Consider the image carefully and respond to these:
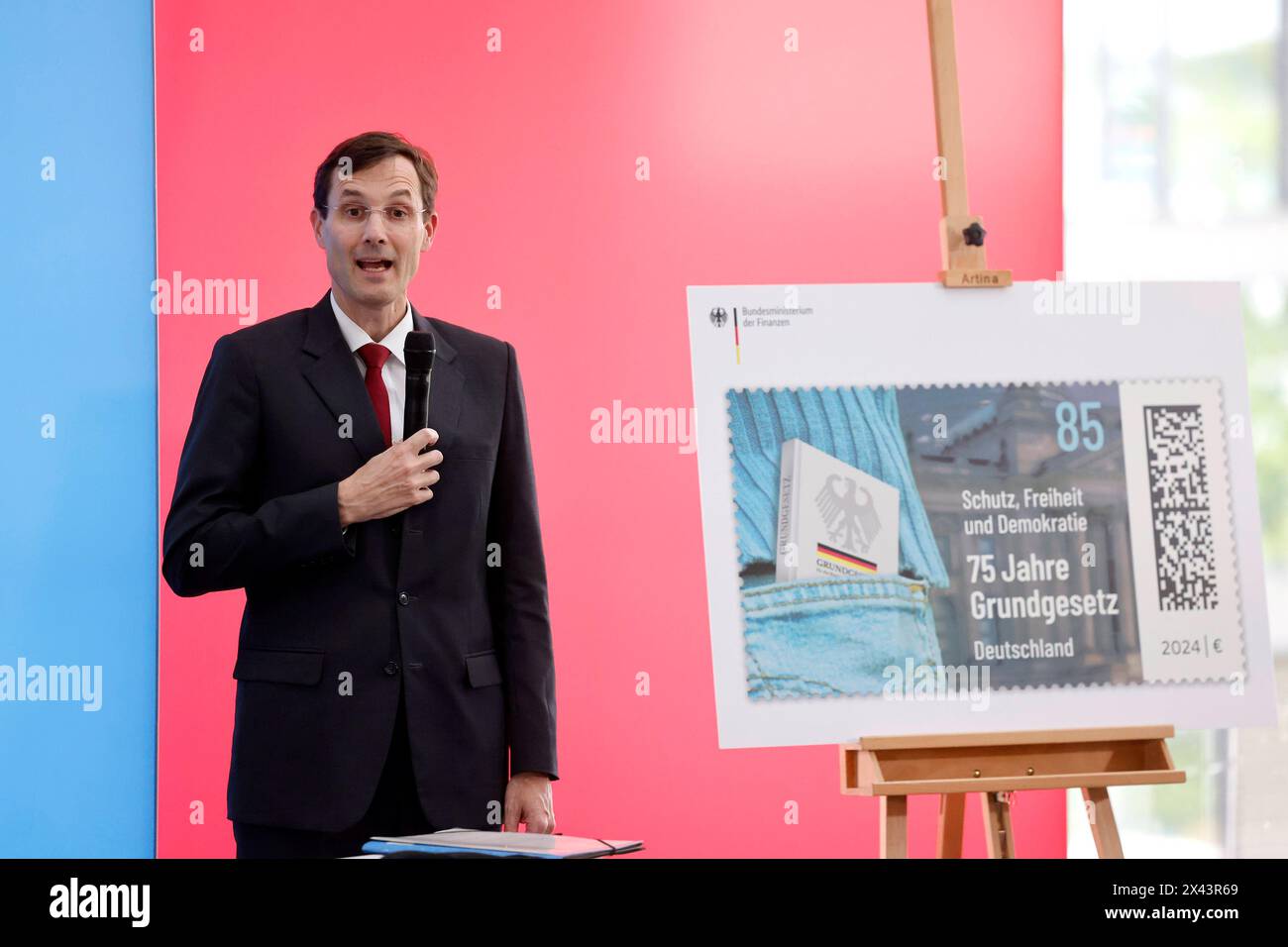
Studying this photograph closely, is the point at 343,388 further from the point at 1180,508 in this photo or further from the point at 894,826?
the point at 1180,508

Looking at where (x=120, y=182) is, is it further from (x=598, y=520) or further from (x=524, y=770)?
(x=524, y=770)

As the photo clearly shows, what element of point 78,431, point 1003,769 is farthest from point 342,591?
point 78,431

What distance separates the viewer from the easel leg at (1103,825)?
2113 millimetres

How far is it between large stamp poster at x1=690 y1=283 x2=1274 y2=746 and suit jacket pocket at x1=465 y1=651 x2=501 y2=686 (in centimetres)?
36

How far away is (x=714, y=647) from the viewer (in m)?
2.17

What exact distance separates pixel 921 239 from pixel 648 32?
2.99 ft

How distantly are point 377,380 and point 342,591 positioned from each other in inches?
13.9

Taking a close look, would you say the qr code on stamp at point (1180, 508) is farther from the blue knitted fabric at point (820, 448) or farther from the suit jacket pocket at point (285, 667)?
the suit jacket pocket at point (285, 667)

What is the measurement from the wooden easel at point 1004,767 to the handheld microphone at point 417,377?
873mm

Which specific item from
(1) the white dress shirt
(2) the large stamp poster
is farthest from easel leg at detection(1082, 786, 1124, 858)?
(1) the white dress shirt

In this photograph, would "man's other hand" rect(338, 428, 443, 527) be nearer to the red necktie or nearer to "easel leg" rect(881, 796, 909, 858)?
the red necktie

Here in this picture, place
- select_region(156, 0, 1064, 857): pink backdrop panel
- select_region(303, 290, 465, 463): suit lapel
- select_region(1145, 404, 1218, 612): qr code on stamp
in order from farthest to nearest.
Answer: select_region(156, 0, 1064, 857): pink backdrop panel → select_region(1145, 404, 1218, 612): qr code on stamp → select_region(303, 290, 465, 463): suit lapel

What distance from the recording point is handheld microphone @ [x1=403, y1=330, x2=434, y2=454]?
2100mm
